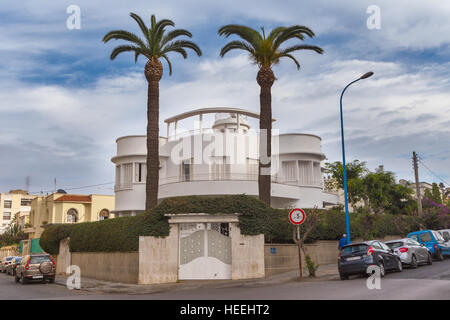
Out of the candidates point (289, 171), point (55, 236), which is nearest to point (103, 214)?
point (55, 236)

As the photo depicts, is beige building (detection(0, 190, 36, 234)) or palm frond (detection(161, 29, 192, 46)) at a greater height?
palm frond (detection(161, 29, 192, 46))

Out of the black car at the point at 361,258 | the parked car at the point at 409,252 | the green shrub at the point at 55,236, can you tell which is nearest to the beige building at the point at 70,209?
the green shrub at the point at 55,236

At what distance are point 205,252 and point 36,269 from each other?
943cm

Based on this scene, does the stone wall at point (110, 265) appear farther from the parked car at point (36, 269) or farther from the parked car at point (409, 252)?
the parked car at point (409, 252)

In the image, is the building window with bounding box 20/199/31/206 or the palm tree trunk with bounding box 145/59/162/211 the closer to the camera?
the palm tree trunk with bounding box 145/59/162/211

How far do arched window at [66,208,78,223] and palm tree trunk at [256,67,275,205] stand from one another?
3741 cm

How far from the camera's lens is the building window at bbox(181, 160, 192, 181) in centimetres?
3145

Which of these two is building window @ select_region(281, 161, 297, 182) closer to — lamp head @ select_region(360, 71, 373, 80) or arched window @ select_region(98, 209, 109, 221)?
lamp head @ select_region(360, 71, 373, 80)

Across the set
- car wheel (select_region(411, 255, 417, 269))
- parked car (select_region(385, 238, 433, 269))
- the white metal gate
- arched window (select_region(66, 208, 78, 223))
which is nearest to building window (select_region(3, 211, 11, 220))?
arched window (select_region(66, 208, 78, 223))

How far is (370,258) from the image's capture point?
654 inches
